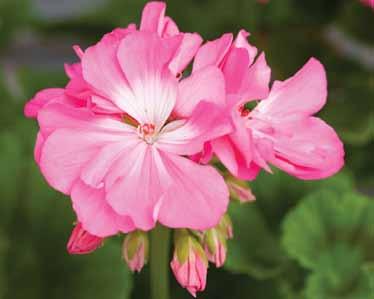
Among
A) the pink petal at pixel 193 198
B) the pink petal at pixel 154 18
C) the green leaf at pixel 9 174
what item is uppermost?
the pink petal at pixel 154 18

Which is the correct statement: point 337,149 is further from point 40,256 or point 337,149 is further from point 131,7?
point 131,7

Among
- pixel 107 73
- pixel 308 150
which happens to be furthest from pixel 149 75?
pixel 308 150

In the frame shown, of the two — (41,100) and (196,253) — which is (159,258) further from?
(41,100)

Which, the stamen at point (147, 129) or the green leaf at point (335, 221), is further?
the green leaf at point (335, 221)

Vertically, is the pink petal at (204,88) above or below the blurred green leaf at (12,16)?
above

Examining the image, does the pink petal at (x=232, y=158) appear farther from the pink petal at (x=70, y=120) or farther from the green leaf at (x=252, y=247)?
the green leaf at (x=252, y=247)

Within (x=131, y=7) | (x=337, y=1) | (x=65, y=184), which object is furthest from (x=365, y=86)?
(x=65, y=184)

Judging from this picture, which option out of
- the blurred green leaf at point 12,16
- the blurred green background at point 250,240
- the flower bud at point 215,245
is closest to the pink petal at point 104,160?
the flower bud at point 215,245
